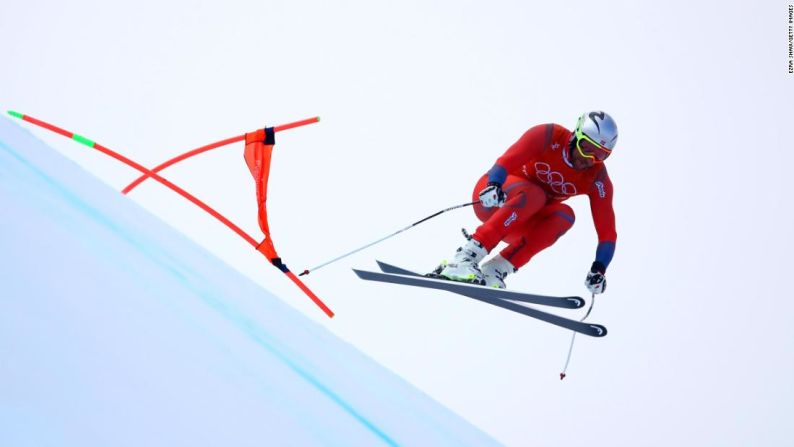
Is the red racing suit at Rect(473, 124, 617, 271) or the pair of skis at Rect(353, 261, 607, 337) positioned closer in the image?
the pair of skis at Rect(353, 261, 607, 337)

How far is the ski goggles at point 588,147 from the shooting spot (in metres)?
5.21

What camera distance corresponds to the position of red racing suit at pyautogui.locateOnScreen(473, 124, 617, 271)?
5.37 meters

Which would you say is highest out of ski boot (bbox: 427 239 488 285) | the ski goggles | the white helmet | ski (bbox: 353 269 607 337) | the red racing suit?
the white helmet

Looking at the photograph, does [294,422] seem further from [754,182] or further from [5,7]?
[5,7]

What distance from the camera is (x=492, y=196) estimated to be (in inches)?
205

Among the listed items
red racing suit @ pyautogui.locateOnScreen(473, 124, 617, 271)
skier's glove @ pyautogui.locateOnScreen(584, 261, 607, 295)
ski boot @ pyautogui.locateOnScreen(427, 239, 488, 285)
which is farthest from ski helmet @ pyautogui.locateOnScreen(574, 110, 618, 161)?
ski boot @ pyautogui.locateOnScreen(427, 239, 488, 285)

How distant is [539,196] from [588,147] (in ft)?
1.49

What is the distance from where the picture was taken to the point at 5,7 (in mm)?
14070

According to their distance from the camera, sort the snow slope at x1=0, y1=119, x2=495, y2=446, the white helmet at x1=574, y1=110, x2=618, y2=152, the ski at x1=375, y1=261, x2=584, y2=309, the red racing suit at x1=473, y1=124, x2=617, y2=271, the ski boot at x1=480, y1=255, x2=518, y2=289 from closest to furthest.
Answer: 1. the snow slope at x1=0, y1=119, x2=495, y2=446
2. the ski at x1=375, y1=261, x2=584, y2=309
3. the white helmet at x1=574, y1=110, x2=618, y2=152
4. the red racing suit at x1=473, y1=124, x2=617, y2=271
5. the ski boot at x1=480, y1=255, x2=518, y2=289

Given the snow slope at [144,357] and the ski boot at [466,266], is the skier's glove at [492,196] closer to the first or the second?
the ski boot at [466,266]

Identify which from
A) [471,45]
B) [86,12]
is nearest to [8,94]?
[86,12]

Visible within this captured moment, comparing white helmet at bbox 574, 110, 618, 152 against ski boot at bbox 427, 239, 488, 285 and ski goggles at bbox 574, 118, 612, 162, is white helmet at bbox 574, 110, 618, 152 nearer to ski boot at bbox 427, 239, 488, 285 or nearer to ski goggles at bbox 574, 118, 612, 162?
ski goggles at bbox 574, 118, 612, 162

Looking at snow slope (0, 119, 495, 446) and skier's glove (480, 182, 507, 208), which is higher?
skier's glove (480, 182, 507, 208)

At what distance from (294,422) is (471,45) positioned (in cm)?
1218
